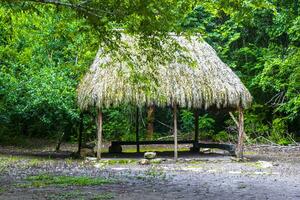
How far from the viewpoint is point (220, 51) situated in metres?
22.1

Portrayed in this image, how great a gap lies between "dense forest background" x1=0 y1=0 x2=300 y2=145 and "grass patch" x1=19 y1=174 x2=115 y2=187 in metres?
3.64

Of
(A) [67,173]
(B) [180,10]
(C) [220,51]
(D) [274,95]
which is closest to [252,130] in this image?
(D) [274,95]

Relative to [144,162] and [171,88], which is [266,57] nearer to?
[171,88]

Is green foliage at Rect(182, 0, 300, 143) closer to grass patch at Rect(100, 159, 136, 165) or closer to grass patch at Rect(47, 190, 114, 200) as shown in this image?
grass patch at Rect(100, 159, 136, 165)

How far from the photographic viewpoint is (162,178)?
953cm

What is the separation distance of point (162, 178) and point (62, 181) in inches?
79.7

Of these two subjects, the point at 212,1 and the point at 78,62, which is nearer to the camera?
the point at 212,1

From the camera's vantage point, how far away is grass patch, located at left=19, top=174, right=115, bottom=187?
28.0 feet

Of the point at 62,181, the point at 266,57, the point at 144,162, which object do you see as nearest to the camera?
the point at 62,181

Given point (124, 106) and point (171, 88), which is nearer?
point (171, 88)

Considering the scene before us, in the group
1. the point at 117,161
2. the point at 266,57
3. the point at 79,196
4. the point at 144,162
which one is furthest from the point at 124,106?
the point at 79,196

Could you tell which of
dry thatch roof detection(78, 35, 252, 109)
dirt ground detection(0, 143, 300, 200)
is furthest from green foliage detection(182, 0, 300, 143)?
dirt ground detection(0, 143, 300, 200)

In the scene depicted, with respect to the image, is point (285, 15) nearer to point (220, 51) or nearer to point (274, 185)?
point (220, 51)

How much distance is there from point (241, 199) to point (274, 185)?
6.12 feet
